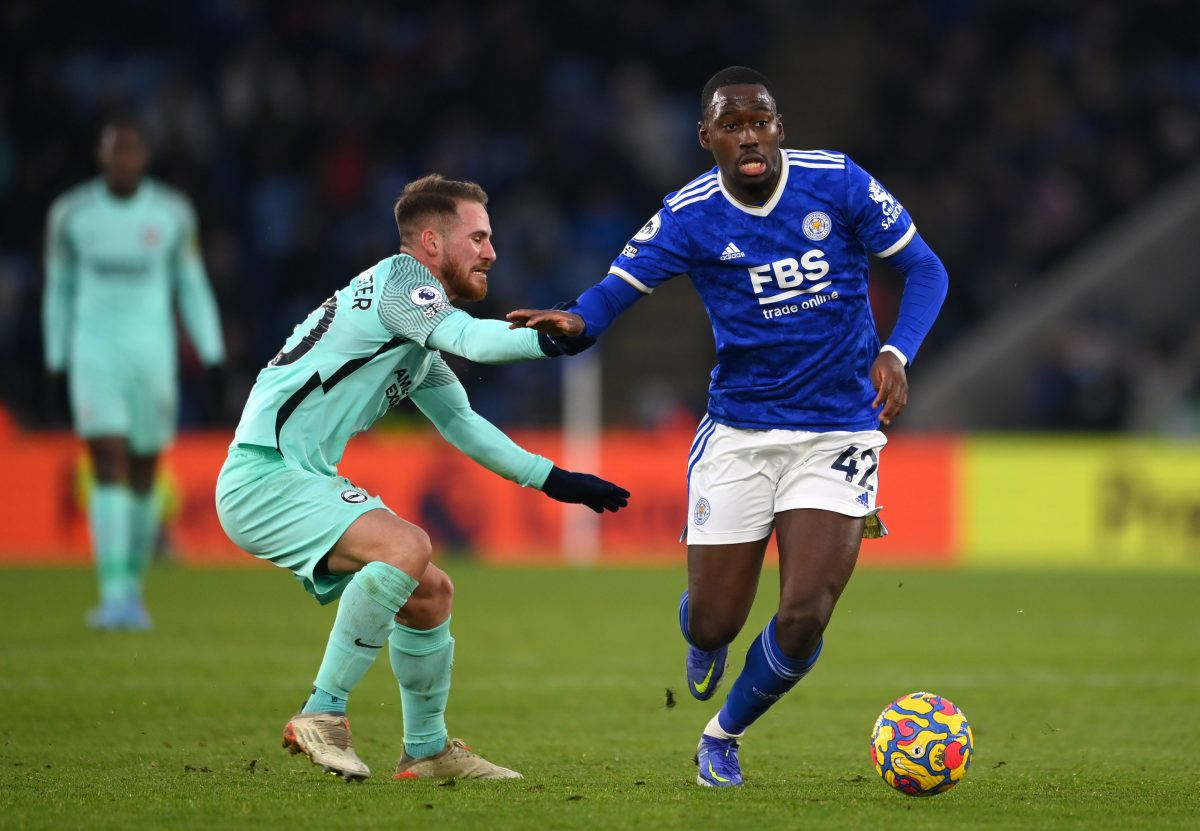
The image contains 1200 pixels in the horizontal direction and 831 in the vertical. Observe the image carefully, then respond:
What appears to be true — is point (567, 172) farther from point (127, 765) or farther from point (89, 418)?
point (127, 765)

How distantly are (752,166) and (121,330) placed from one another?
592 cm

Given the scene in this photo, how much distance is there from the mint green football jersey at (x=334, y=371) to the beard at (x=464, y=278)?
0.13 meters

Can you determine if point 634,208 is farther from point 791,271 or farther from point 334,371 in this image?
point 334,371

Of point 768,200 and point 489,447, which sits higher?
point 768,200

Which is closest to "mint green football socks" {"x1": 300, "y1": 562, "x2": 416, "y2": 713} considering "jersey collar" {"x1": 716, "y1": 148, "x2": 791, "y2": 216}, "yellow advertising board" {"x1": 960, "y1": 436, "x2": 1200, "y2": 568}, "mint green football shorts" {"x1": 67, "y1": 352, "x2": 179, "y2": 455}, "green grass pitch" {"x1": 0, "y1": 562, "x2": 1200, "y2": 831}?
"green grass pitch" {"x1": 0, "y1": 562, "x2": 1200, "y2": 831}

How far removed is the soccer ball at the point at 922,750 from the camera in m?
5.30

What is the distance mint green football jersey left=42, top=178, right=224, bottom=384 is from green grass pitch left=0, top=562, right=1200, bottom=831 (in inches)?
65.3

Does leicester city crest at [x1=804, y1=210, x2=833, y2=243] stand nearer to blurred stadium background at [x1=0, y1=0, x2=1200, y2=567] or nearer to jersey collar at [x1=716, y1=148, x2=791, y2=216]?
jersey collar at [x1=716, y1=148, x2=791, y2=216]

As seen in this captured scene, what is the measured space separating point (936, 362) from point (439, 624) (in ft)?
48.1

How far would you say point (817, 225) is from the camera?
226 inches

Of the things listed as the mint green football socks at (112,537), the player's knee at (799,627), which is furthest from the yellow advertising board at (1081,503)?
the player's knee at (799,627)

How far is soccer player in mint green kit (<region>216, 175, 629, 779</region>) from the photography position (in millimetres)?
5375

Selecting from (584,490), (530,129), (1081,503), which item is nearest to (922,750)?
(584,490)

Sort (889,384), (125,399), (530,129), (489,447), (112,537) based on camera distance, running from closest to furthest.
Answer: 1. (889,384)
2. (489,447)
3. (112,537)
4. (125,399)
5. (530,129)
